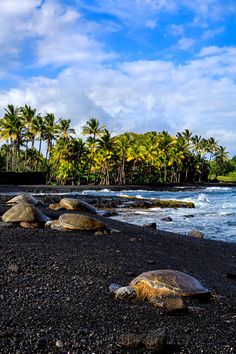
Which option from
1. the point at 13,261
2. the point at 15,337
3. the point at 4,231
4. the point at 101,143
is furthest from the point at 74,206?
the point at 101,143

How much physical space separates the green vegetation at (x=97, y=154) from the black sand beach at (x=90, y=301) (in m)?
63.0

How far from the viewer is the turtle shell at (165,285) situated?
6.07 meters

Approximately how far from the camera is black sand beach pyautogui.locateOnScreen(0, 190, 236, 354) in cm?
445

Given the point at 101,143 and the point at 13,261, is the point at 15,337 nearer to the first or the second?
the point at 13,261

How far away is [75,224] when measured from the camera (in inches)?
464

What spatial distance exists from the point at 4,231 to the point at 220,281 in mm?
5802

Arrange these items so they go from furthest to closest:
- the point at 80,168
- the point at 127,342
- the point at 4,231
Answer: the point at 80,168 → the point at 4,231 → the point at 127,342

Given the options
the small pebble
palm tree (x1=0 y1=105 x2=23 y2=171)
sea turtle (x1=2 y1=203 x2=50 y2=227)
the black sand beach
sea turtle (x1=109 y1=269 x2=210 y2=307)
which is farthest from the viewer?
palm tree (x1=0 y1=105 x2=23 y2=171)

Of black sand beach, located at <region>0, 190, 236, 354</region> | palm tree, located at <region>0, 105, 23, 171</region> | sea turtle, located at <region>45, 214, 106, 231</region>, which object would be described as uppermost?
palm tree, located at <region>0, 105, 23, 171</region>

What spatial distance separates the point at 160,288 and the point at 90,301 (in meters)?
1.05

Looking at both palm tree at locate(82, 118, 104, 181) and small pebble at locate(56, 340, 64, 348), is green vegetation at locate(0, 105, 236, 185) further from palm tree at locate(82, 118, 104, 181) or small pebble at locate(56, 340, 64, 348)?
small pebble at locate(56, 340, 64, 348)

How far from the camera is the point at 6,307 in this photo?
5.35m

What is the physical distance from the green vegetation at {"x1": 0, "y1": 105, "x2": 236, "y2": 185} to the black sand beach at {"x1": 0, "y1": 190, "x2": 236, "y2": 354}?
63.0m

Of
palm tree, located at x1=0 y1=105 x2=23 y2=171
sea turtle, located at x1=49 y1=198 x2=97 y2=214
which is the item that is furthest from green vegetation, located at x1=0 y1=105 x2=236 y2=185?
sea turtle, located at x1=49 y1=198 x2=97 y2=214
